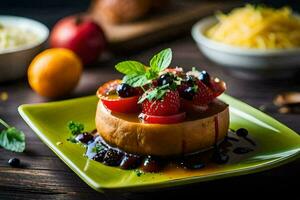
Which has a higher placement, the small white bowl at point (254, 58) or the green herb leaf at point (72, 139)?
the green herb leaf at point (72, 139)

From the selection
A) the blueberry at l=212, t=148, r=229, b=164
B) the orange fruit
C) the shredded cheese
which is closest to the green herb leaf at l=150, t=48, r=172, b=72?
the blueberry at l=212, t=148, r=229, b=164

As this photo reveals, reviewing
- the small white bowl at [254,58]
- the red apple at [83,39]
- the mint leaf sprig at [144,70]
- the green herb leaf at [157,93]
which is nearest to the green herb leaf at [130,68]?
the mint leaf sprig at [144,70]

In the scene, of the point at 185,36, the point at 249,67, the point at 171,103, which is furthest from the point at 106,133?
the point at 185,36

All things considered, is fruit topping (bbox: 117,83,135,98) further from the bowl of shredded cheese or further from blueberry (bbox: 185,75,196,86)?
the bowl of shredded cheese

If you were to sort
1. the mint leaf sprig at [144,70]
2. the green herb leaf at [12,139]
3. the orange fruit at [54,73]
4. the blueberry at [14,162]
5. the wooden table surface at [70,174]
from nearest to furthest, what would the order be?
the wooden table surface at [70,174] < the mint leaf sprig at [144,70] < the blueberry at [14,162] < the green herb leaf at [12,139] < the orange fruit at [54,73]

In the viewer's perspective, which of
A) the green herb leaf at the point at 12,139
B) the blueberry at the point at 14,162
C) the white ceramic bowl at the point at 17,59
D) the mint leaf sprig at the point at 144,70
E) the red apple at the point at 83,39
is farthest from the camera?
the red apple at the point at 83,39

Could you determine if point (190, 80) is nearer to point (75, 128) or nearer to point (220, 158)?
point (220, 158)

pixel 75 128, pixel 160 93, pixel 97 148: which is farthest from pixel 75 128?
pixel 160 93

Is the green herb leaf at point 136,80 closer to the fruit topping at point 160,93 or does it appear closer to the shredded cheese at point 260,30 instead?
the fruit topping at point 160,93
